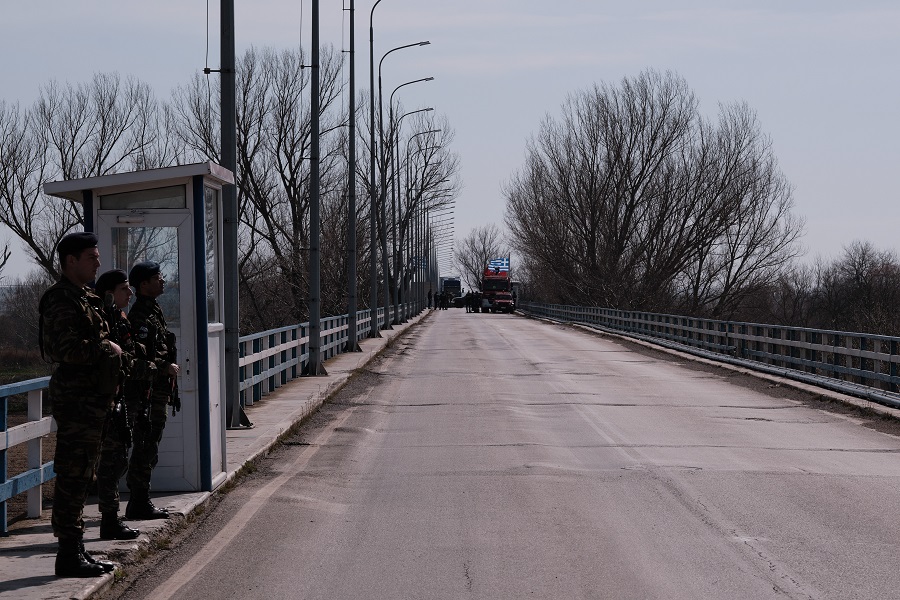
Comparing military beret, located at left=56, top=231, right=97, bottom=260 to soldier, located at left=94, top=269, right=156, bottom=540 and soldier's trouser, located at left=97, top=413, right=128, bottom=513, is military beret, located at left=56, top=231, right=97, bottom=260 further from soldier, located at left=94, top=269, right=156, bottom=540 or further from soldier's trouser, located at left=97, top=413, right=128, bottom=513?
soldier's trouser, located at left=97, top=413, right=128, bottom=513

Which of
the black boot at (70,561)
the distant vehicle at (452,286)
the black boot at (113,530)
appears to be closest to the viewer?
the black boot at (70,561)

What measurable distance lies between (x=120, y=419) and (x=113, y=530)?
1012 mm

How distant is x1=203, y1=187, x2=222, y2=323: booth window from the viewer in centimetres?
952

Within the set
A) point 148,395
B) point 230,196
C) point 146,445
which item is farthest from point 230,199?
point 148,395

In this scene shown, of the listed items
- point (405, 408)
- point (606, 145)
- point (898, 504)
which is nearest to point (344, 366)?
point (405, 408)

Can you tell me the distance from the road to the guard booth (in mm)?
631

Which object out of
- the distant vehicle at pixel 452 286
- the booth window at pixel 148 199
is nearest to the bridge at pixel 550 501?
the booth window at pixel 148 199

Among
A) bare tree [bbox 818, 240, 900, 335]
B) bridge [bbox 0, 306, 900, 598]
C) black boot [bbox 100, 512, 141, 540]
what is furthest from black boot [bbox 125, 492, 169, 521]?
bare tree [bbox 818, 240, 900, 335]

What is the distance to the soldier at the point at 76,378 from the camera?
19.6ft

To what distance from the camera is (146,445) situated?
318 inches

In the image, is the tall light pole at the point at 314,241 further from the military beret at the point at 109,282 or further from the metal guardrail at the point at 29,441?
the military beret at the point at 109,282

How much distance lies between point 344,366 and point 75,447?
19.4 meters

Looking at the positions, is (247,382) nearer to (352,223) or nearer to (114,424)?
(114,424)

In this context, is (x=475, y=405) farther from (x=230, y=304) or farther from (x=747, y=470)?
(x=747, y=470)
